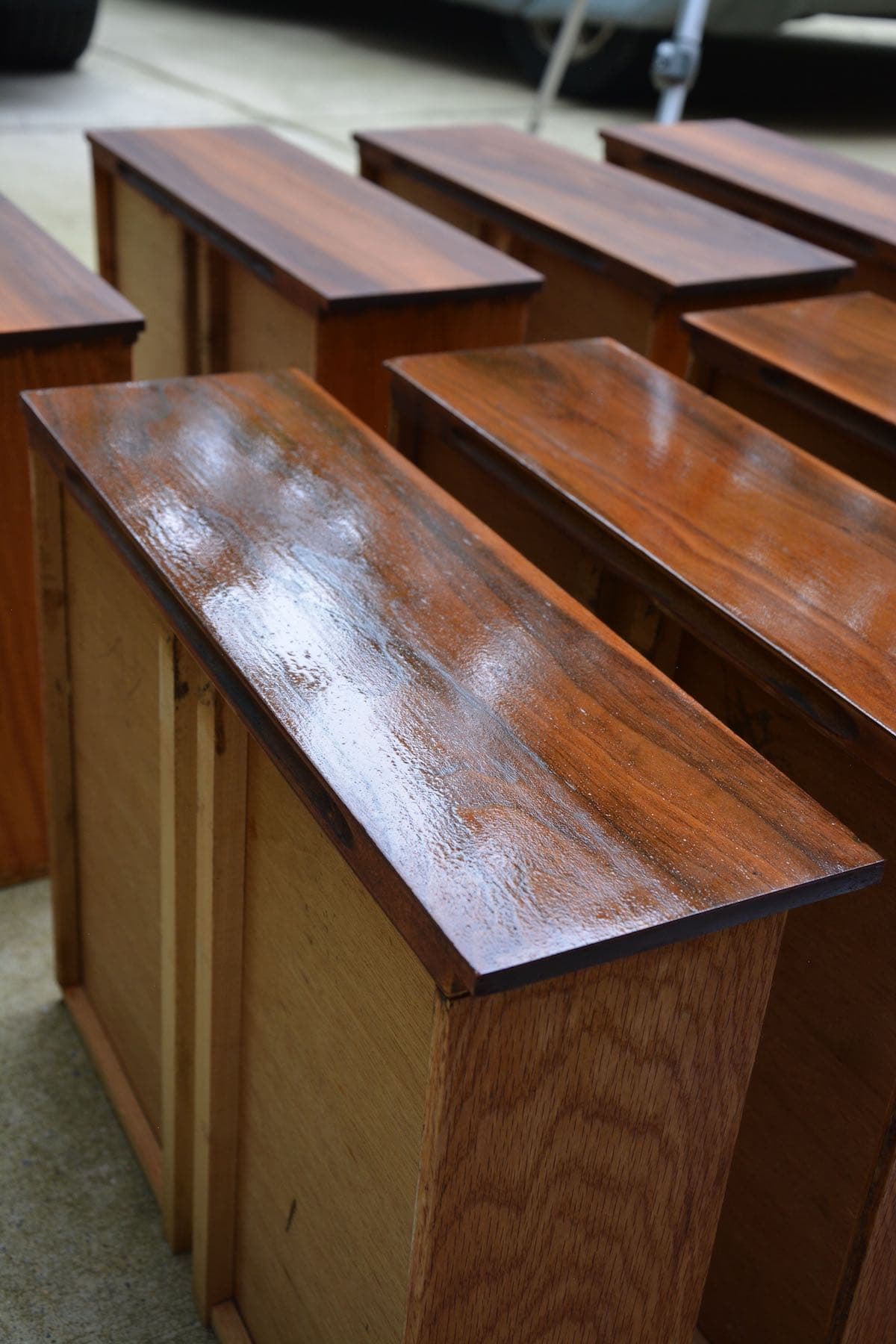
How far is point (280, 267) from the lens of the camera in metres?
1.71

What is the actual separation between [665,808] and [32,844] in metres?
1.07

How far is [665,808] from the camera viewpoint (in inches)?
31.2

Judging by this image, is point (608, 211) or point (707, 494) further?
point (608, 211)

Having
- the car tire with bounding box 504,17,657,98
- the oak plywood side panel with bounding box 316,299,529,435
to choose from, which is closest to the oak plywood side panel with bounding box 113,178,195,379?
the oak plywood side panel with bounding box 316,299,529,435

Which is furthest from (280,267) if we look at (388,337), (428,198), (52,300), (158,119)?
(158,119)

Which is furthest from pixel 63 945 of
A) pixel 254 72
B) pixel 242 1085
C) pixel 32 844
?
pixel 254 72

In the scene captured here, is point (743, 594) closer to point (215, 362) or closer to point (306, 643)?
point (306, 643)

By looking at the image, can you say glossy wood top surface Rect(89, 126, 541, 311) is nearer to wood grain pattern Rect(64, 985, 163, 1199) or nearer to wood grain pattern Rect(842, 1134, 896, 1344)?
wood grain pattern Rect(64, 985, 163, 1199)

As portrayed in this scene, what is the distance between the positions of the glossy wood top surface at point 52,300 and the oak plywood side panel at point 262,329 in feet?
0.84

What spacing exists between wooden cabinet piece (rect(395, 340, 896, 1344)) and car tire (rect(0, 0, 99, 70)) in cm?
466

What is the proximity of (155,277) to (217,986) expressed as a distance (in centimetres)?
145

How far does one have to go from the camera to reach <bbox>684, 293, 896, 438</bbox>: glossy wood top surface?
56.1 inches

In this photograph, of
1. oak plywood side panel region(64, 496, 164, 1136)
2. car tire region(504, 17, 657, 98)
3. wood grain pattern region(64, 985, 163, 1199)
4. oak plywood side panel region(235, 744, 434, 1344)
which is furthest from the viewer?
car tire region(504, 17, 657, 98)

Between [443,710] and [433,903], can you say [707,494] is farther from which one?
[433,903]
